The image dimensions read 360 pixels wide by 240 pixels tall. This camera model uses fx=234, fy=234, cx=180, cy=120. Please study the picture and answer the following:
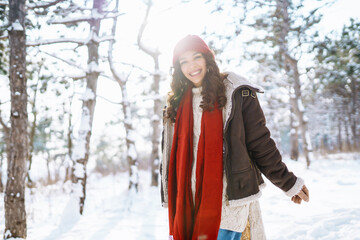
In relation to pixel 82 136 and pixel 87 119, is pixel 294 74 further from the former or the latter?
pixel 82 136

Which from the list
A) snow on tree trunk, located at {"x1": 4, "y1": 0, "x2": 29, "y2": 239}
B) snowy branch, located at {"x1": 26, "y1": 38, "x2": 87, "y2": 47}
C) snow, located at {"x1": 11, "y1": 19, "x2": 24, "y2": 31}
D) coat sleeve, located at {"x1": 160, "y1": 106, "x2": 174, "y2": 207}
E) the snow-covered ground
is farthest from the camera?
snowy branch, located at {"x1": 26, "y1": 38, "x2": 87, "y2": 47}

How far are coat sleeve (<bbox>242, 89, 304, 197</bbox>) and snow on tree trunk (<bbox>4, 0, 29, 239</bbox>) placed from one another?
3.97 metres

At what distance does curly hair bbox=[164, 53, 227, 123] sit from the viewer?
64.7 inches

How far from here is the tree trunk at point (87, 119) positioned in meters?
5.80

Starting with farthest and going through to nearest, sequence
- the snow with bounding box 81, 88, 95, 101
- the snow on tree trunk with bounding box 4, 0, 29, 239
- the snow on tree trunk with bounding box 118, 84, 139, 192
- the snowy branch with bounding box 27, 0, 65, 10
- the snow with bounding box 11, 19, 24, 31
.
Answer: the snow on tree trunk with bounding box 118, 84, 139, 192
the snow with bounding box 81, 88, 95, 101
the snowy branch with bounding box 27, 0, 65, 10
the snow with bounding box 11, 19, 24, 31
the snow on tree trunk with bounding box 4, 0, 29, 239

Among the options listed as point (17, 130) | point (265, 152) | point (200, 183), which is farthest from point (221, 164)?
point (17, 130)

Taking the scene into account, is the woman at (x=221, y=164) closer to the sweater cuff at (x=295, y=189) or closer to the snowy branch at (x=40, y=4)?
the sweater cuff at (x=295, y=189)

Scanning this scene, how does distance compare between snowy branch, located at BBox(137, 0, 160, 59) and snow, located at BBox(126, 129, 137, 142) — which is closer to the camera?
snowy branch, located at BBox(137, 0, 160, 59)

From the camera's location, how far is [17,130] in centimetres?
394

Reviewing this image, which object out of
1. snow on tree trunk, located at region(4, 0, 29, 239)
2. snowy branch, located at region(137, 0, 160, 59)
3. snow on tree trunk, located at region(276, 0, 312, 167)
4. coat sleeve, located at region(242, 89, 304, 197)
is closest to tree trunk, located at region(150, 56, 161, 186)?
snowy branch, located at region(137, 0, 160, 59)

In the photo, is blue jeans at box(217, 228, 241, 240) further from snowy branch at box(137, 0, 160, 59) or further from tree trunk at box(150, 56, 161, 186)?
tree trunk at box(150, 56, 161, 186)

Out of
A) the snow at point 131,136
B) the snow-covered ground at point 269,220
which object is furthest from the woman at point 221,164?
the snow at point 131,136

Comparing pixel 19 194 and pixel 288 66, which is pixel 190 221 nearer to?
pixel 19 194

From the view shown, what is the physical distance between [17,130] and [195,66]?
362 centimetres
